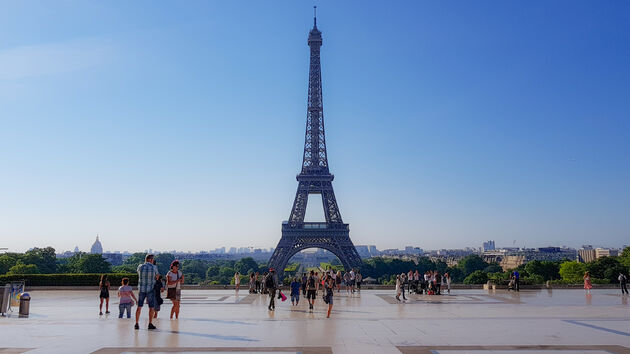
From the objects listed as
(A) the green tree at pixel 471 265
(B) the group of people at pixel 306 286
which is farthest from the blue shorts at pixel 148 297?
(A) the green tree at pixel 471 265

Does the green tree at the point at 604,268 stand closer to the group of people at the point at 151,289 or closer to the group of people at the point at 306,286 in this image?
the group of people at the point at 306,286

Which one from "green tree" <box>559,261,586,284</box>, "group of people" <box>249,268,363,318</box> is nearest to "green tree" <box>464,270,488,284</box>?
"green tree" <box>559,261,586,284</box>

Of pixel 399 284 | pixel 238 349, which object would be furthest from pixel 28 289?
pixel 238 349

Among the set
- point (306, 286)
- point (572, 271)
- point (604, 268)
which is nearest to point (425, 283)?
point (306, 286)

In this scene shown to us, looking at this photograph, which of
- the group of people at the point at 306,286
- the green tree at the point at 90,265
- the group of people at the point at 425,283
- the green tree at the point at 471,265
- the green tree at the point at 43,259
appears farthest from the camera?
the green tree at the point at 471,265

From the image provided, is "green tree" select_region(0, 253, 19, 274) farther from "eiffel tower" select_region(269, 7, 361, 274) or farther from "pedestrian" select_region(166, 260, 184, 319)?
"pedestrian" select_region(166, 260, 184, 319)

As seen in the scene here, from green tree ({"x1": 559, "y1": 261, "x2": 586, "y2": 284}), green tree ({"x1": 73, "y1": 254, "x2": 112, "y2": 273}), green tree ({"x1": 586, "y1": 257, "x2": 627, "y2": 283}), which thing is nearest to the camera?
green tree ({"x1": 586, "y1": 257, "x2": 627, "y2": 283})

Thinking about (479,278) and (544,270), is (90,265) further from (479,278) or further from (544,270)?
(544,270)
